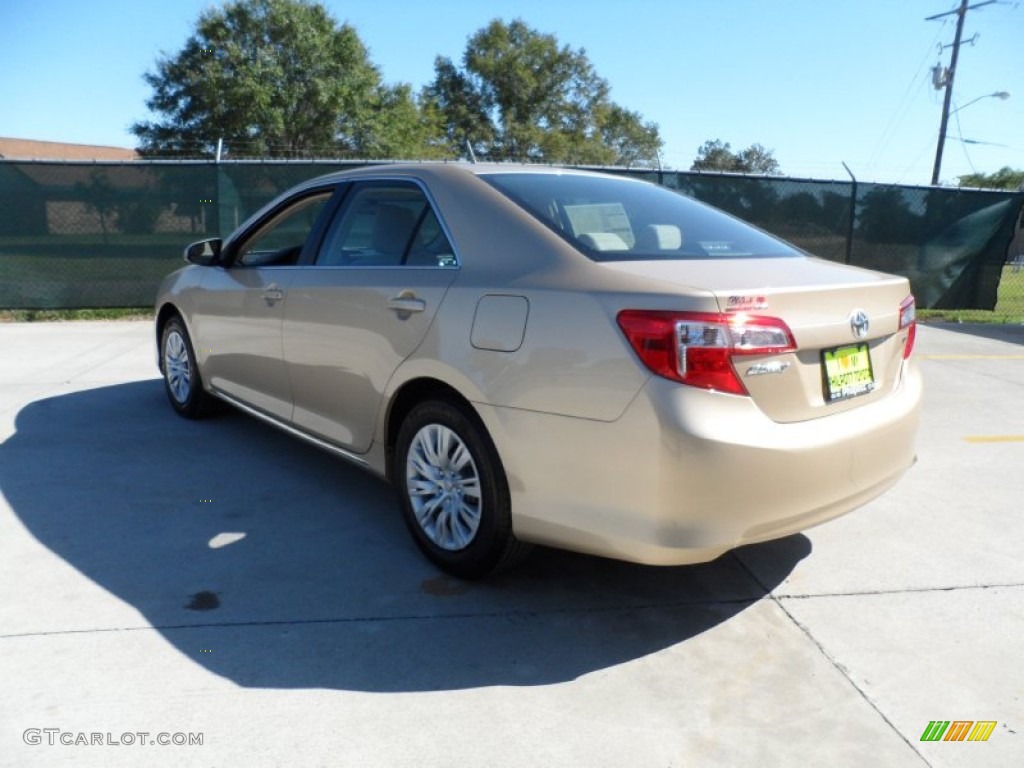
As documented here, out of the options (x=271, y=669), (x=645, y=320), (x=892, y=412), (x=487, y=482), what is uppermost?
(x=645, y=320)

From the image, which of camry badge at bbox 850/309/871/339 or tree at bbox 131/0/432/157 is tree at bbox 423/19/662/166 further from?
camry badge at bbox 850/309/871/339

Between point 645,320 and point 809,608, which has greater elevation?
point 645,320

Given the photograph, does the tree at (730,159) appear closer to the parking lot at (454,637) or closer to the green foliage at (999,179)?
the green foliage at (999,179)

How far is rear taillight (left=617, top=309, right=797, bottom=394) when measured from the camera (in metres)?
2.55

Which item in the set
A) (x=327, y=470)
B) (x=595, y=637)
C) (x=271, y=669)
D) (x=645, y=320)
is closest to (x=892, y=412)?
(x=645, y=320)

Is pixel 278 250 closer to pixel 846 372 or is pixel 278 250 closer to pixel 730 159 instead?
pixel 846 372

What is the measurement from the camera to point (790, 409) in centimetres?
271

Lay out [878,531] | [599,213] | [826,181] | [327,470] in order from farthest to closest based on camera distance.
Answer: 1. [826,181]
2. [327,470]
3. [878,531]
4. [599,213]

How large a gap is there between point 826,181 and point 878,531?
346 inches

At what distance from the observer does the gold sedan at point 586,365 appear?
8.47 feet

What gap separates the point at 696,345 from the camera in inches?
100

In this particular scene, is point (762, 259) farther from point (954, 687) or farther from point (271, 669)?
point (271, 669)

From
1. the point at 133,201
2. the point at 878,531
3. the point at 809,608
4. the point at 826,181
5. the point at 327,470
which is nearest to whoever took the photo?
the point at 809,608

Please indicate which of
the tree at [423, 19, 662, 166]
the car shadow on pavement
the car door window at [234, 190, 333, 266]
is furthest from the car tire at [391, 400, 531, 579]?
the tree at [423, 19, 662, 166]
